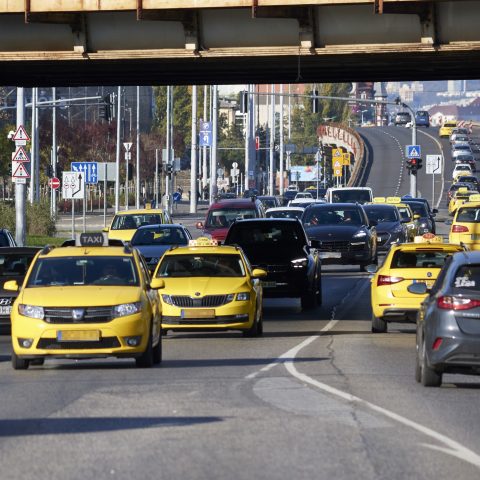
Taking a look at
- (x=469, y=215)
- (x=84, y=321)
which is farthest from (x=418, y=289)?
(x=469, y=215)

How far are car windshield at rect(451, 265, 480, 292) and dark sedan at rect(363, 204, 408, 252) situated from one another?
31.3 metres

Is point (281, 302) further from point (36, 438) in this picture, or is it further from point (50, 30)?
point (36, 438)

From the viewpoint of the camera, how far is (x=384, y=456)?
12023mm

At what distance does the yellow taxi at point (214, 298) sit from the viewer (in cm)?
2438

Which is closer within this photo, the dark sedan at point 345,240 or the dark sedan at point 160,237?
the dark sedan at point 160,237

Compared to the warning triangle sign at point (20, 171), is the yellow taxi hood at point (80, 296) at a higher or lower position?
lower

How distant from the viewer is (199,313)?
24.4m

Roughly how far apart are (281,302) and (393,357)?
1454 centimetres

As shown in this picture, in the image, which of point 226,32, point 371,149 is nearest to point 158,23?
point 226,32

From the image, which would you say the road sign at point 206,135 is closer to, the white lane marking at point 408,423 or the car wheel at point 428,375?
the white lane marking at point 408,423

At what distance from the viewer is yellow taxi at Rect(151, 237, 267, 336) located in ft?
80.0

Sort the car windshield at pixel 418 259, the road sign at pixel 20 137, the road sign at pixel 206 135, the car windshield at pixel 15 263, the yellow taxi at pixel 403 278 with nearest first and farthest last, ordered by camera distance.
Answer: the yellow taxi at pixel 403 278 → the car windshield at pixel 418 259 → the car windshield at pixel 15 263 → the road sign at pixel 20 137 → the road sign at pixel 206 135

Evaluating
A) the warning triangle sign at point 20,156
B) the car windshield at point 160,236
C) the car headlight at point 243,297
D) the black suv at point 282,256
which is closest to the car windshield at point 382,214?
the warning triangle sign at point 20,156

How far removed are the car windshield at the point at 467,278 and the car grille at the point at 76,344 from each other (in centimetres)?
442
